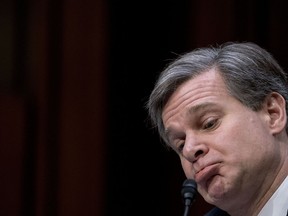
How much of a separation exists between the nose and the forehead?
0.09 metres

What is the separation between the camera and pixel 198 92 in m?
1.47

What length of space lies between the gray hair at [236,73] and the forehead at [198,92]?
0.01m

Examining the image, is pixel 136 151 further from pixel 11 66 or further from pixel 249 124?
pixel 249 124

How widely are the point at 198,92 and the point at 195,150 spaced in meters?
0.15

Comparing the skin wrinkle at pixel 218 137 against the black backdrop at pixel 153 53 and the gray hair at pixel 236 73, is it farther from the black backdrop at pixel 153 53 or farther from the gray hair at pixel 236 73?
the black backdrop at pixel 153 53

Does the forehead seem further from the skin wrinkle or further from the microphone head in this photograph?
the microphone head

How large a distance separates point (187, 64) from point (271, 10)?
92 cm

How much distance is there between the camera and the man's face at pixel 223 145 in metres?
1.36

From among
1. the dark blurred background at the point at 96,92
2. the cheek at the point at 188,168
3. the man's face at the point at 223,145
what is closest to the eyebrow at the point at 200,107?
the man's face at the point at 223,145

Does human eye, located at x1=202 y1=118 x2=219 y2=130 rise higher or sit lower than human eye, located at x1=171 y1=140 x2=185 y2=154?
higher

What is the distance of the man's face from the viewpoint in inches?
53.4

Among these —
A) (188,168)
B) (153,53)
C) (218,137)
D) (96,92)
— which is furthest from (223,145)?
(153,53)

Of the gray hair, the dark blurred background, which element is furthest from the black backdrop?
the gray hair

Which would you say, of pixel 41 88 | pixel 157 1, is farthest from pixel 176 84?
pixel 157 1
